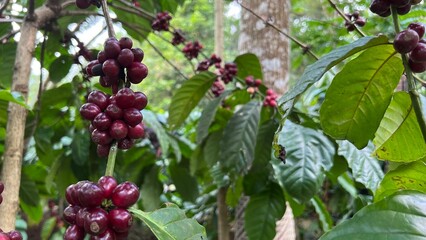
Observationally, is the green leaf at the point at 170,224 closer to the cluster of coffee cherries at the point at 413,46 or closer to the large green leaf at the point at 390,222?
the large green leaf at the point at 390,222

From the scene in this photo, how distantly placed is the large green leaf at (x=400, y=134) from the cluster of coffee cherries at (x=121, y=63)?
1.25 ft

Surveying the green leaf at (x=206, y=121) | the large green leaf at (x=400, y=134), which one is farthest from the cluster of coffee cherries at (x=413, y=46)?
the green leaf at (x=206, y=121)

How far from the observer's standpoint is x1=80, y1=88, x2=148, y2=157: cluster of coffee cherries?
0.49m

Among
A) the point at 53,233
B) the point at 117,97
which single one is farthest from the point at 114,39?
the point at 53,233

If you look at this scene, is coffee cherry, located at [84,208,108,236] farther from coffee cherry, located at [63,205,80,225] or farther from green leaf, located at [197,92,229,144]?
green leaf, located at [197,92,229,144]

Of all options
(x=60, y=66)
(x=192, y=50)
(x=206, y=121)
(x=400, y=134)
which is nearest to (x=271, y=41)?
(x=192, y=50)

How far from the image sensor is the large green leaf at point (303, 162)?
1121 millimetres

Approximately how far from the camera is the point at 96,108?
516 millimetres

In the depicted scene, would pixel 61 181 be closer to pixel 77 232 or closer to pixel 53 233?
pixel 77 232

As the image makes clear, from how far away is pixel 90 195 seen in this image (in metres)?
0.42

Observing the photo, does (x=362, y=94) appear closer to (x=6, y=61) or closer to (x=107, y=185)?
(x=107, y=185)

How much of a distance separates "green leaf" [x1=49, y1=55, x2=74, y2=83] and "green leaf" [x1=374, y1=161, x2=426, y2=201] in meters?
0.98

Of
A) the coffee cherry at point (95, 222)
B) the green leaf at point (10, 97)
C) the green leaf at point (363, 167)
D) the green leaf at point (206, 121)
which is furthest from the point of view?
the green leaf at point (206, 121)

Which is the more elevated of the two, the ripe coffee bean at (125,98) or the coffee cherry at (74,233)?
the ripe coffee bean at (125,98)
